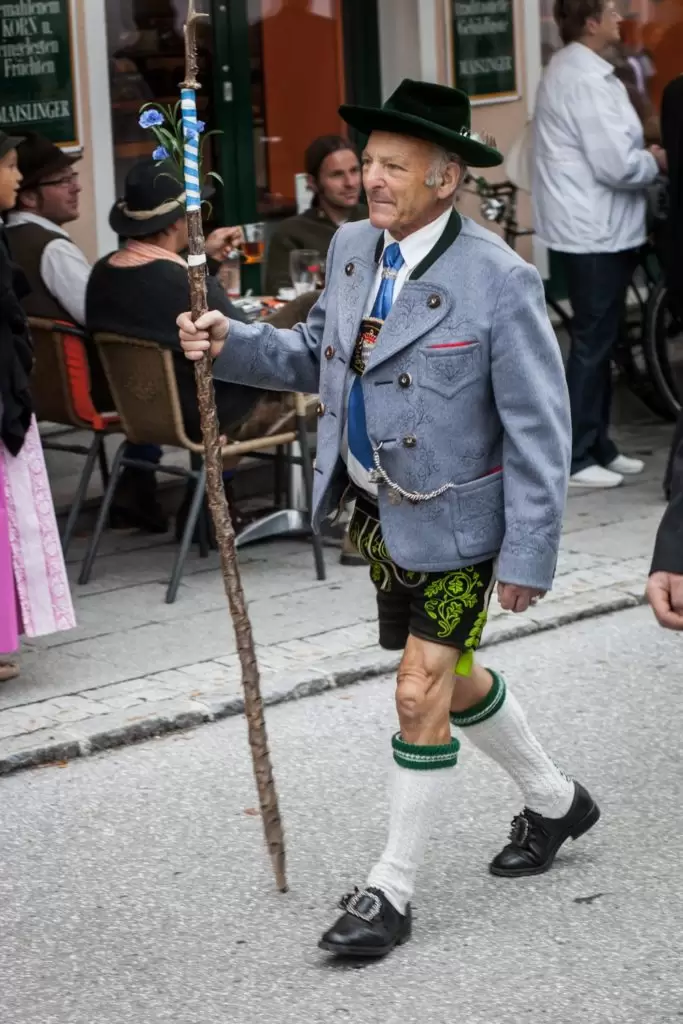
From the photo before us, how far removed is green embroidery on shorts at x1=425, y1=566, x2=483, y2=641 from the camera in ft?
14.3

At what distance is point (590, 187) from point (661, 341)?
131cm

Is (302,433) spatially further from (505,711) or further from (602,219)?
(505,711)

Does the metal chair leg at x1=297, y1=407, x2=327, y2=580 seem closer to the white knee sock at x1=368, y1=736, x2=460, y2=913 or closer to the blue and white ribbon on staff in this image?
the white knee sock at x1=368, y1=736, x2=460, y2=913

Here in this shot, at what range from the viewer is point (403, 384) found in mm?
4289

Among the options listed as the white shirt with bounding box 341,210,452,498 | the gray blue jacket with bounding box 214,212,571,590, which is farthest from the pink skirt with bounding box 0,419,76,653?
the white shirt with bounding box 341,210,452,498

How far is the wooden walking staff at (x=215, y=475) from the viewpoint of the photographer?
423 centimetres

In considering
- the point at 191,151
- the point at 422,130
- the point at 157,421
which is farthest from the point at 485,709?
the point at 157,421

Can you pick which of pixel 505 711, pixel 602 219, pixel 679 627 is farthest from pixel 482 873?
pixel 602 219

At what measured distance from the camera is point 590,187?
931 cm

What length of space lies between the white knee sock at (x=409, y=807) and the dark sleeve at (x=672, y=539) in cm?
104

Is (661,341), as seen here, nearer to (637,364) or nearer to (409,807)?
(637,364)

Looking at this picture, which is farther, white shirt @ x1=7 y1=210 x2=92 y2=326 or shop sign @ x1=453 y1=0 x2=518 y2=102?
shop sign @ x1=453 y1=0 x2=518 y2=102

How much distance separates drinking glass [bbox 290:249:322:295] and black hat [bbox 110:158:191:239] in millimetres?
956

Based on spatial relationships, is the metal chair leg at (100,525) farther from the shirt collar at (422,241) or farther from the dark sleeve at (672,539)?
the dark sleeve at (672,539)
